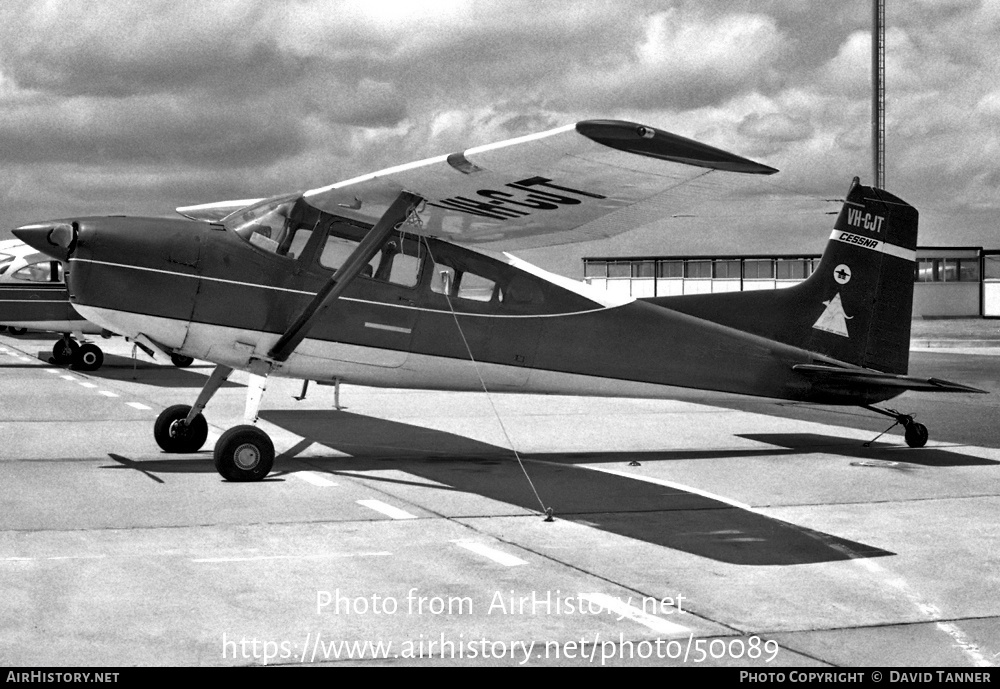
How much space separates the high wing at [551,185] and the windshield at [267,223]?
11.2 inches

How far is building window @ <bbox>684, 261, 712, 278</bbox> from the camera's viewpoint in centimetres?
5803

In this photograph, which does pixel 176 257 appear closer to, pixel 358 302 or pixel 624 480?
pixel 358 302

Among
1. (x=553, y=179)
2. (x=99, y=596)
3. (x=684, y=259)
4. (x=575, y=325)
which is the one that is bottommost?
(x=99, y=596)

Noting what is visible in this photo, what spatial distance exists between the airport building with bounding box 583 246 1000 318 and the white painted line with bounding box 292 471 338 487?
4142 cm

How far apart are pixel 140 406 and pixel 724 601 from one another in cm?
1056

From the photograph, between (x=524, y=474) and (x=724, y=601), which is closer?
(x=724, y=601)

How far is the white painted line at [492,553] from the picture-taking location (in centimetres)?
597

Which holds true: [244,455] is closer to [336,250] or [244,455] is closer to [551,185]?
[336,250]

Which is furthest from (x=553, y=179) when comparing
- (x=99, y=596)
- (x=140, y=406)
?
(x=140, y=406)

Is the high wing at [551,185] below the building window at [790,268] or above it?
below

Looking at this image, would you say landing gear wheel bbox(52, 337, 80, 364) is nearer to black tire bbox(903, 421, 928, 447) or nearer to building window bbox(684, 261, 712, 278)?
black tire bbox(903, 421, 928, 447)

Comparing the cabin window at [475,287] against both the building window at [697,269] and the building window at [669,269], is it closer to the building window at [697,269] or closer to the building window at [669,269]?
the building window at [697,269]

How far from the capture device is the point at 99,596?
506 cm

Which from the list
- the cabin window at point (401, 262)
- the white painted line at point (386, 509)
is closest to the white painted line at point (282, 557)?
the white painted line at point (386, 509)
